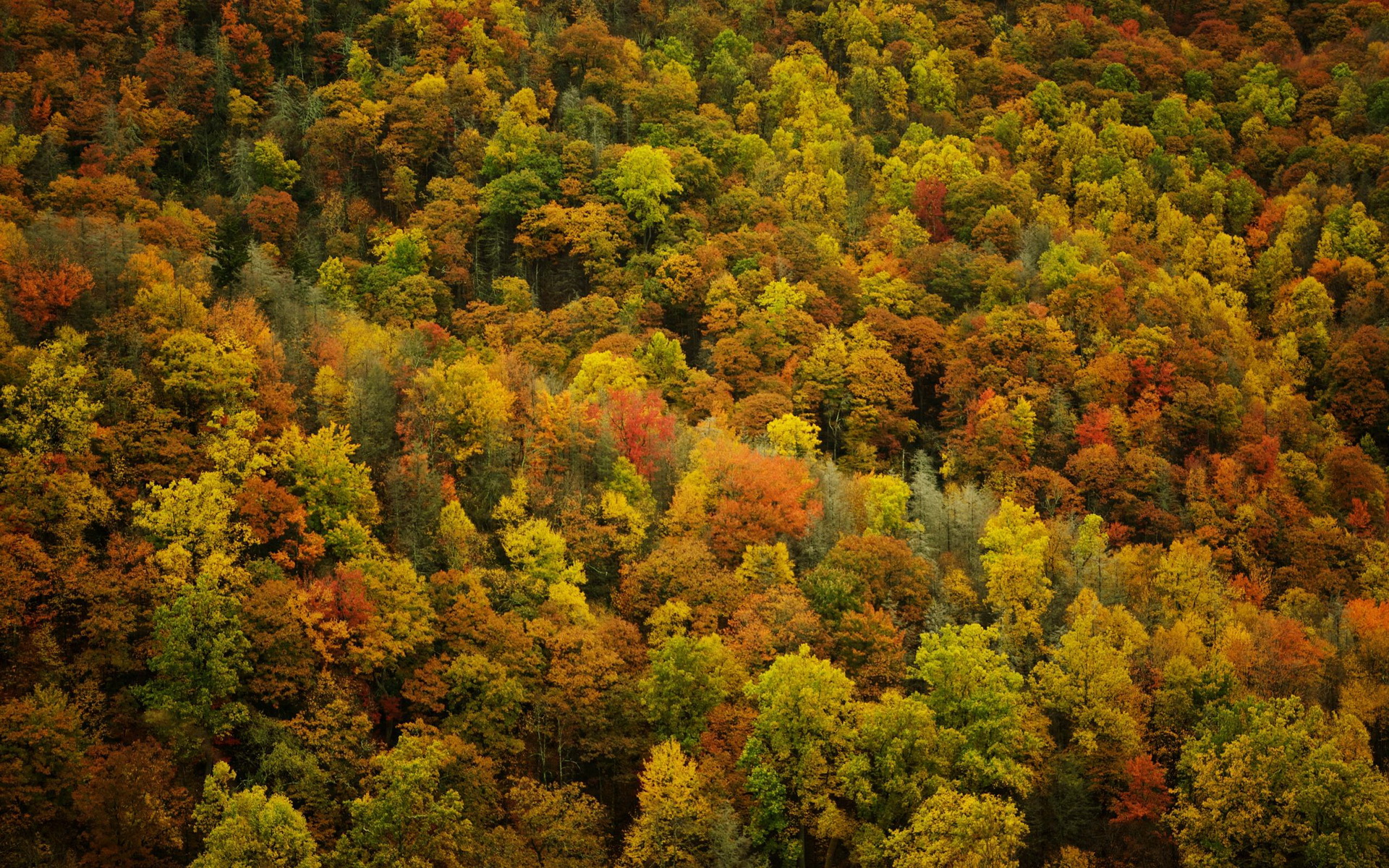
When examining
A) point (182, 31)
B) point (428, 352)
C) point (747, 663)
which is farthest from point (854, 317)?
point (182, 31)

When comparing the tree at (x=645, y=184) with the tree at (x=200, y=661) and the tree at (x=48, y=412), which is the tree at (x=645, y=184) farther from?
the tree at (x=200, y=661)

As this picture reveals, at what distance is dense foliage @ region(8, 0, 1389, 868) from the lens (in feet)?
164

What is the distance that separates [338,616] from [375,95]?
5343cm

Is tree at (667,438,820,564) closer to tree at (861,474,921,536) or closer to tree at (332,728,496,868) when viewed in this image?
tree at (861,474,921,536)

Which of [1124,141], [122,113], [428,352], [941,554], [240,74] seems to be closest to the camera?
[941,554]

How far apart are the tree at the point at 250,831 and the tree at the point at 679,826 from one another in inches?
458

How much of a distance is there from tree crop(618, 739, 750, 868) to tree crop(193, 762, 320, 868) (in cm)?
1162

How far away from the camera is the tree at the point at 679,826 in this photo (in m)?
49.0

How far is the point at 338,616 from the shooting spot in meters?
53.4

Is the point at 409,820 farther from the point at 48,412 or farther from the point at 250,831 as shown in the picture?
the point at 48,412

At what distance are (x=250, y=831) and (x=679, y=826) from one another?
1485cm

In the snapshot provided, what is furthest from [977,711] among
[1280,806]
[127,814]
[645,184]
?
[645,184]

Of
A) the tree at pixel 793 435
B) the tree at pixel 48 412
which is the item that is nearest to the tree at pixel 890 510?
the tree at pixel 793 435

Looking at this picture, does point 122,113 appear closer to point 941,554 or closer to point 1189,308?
point 941,554
